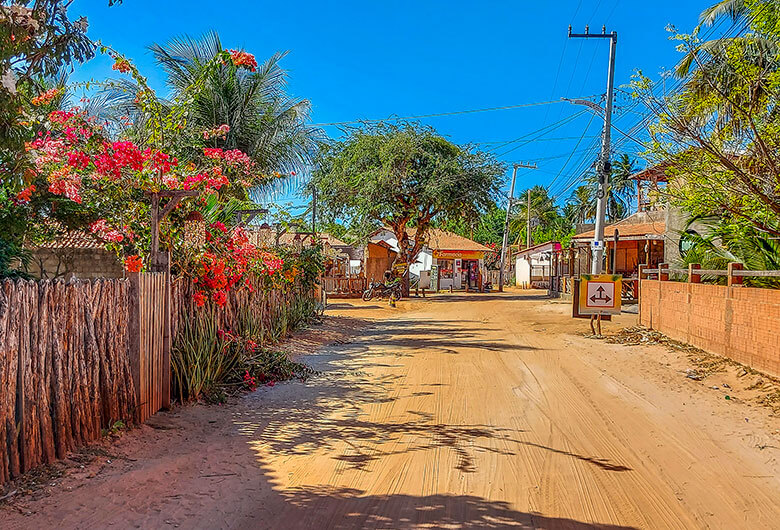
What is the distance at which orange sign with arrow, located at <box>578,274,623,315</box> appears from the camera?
49.5 ft

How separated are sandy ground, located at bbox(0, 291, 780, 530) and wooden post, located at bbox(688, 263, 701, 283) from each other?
3466 millimetres

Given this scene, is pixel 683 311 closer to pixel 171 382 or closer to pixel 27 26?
pixel 171 382

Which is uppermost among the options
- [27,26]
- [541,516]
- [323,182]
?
[323,182]

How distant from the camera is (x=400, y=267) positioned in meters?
31.1

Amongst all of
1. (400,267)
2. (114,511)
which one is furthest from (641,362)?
(400,267)

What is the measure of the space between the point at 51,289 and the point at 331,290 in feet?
89.6

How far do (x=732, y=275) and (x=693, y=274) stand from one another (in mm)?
2622

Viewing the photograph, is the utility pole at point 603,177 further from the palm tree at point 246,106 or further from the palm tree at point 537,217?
the palm tree at point 537,217

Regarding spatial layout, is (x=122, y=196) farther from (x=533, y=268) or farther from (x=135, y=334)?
(x=533, y=268)

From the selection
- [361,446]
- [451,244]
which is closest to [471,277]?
[451,244]

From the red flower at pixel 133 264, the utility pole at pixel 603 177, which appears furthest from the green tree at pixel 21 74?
the utility pole at pixel 603 177

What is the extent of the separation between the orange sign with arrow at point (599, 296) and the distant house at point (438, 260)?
21.7m

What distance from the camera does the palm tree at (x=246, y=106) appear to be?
629 inches

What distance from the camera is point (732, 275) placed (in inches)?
416
